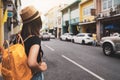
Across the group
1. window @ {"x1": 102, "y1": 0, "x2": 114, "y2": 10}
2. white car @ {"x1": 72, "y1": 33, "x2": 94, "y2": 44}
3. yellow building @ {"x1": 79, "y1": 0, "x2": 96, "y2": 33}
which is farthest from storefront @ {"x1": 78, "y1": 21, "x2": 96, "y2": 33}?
white car @ {"x1": 72, "y1": 33, "x2": 94, "y2": 44}

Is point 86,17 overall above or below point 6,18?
above

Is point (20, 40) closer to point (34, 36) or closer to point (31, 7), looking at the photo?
point (34, 36)

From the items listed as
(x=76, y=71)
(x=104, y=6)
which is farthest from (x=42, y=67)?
(x=104, y=6)

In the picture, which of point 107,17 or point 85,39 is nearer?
point 107,17

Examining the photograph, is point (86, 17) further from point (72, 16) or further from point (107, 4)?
point (72, 16)

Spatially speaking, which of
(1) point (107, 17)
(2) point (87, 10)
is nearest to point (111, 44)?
(1) point (107, 17)

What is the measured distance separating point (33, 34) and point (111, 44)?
41.6 feet

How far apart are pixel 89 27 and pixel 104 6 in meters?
7.73

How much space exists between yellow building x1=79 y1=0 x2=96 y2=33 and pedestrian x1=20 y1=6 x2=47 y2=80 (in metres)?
33.4

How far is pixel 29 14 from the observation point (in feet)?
9.54

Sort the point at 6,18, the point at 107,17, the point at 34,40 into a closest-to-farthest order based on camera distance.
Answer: the point at 34,40 → the point at 6,18 → the point at 107,17

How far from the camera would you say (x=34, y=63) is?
8.81 ft

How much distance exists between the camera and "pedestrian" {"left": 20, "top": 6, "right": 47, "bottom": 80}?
281cm

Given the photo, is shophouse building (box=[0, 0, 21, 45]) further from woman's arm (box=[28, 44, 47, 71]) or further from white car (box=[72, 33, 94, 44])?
woman's arm (box=[28, 44, 47, 71])
